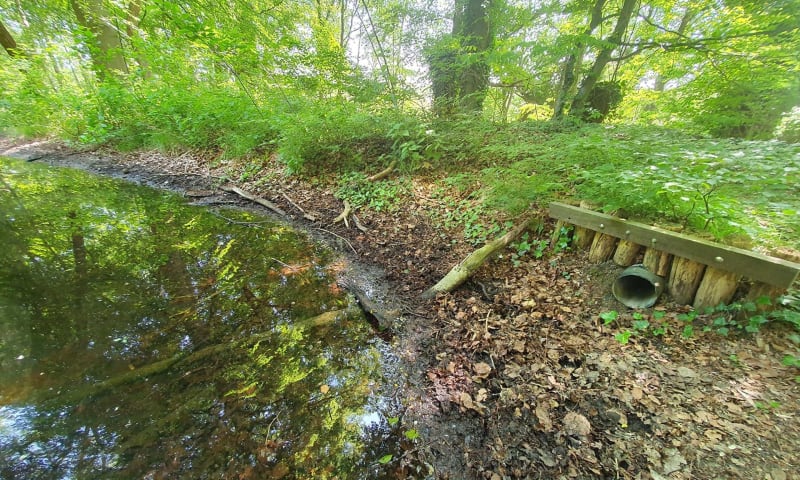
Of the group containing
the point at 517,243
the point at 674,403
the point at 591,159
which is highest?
the point at 591,159

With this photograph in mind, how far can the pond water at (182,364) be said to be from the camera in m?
1.81

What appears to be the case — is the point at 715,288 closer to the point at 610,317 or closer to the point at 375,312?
the point at 610,317

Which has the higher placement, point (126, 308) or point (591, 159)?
point (591, 159)

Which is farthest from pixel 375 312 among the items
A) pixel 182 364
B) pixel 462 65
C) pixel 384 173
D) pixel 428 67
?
pixel 428 67

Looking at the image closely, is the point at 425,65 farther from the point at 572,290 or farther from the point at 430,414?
the point at 430,414

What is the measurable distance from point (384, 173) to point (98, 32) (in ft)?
40.5

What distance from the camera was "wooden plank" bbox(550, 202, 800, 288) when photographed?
186cm

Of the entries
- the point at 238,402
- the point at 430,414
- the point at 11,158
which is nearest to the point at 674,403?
the point at 430,414

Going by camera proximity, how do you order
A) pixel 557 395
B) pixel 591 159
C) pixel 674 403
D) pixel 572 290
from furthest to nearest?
1. pixel 591 159
2. pixel 572 290
3. pixel 557 395
4. pixel 674 403

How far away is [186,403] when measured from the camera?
210 centimetres

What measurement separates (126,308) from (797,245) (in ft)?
20.0

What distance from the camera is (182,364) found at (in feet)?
7.84

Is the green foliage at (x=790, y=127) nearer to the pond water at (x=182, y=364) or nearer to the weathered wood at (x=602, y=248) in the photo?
the weathered wood at (x=602, y=248)

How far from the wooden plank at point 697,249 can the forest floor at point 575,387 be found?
384 millimetres
